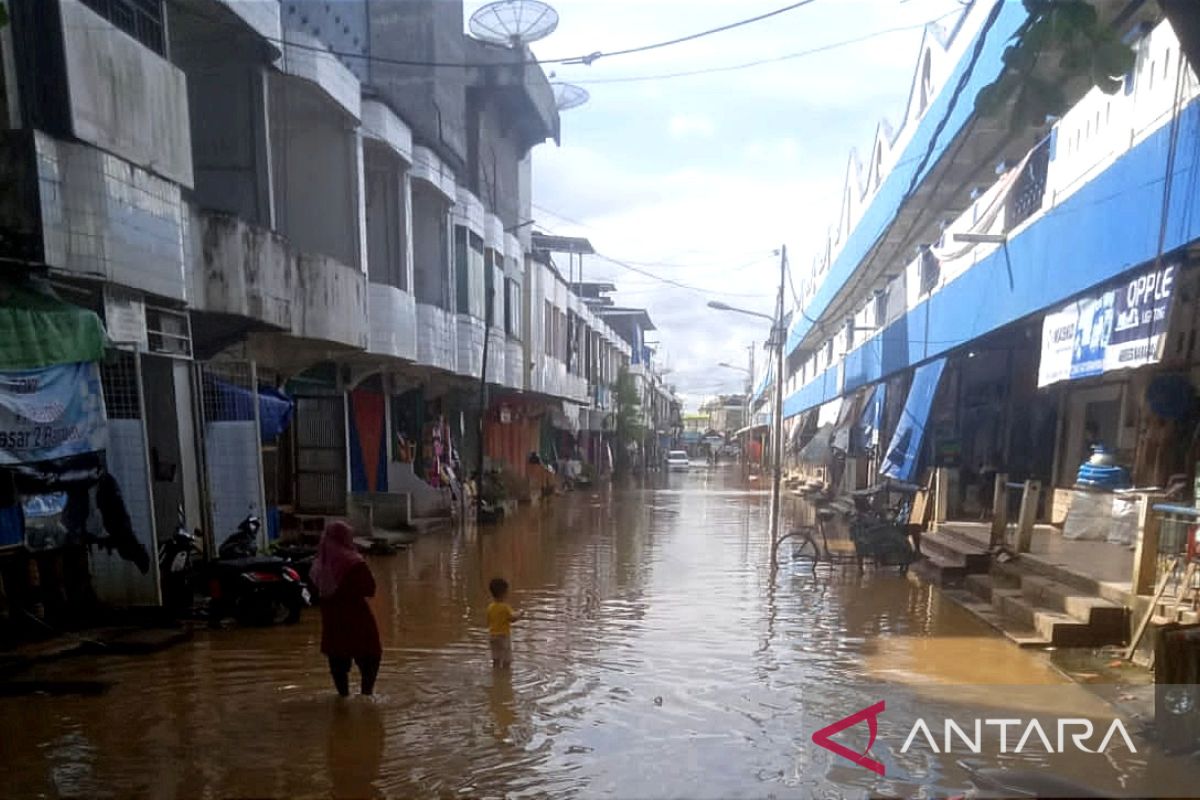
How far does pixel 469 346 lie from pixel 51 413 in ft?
36.5

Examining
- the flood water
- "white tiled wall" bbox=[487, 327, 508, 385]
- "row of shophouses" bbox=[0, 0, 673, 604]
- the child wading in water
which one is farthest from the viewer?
"white tiled wall" bbox=[487, 327, 508, 385]

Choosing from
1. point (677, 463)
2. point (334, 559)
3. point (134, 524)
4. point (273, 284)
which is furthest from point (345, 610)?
point (677, 463)

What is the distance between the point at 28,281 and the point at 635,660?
6636mm

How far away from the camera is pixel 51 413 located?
23.3 feet

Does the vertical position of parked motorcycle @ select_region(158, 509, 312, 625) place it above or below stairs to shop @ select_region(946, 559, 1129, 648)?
above

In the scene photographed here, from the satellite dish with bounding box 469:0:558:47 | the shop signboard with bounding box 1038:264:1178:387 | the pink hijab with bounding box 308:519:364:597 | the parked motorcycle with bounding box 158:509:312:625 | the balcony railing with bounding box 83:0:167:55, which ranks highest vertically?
the satellite dish with bounding box 469:0:558:47

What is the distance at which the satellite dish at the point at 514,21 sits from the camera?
19.7 metres

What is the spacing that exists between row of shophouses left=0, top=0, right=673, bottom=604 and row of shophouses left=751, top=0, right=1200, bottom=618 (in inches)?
308

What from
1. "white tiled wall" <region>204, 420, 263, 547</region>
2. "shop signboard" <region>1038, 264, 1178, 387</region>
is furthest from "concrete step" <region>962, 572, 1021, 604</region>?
"white tiled wall" <region>204, 420, 263, 547</region>

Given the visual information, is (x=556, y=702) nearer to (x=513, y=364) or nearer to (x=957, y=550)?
(x=957, y=550)

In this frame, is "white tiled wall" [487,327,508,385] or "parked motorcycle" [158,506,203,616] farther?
"white tiled wall" [487,327,508,385]

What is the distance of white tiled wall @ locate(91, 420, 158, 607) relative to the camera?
8227 millimetres

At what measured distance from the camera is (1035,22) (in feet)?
13.3

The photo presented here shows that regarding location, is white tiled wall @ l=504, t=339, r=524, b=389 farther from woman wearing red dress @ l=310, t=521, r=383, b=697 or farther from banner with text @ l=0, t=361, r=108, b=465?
woman wearing red dress @ l=310, t=521, r=383, b=697
